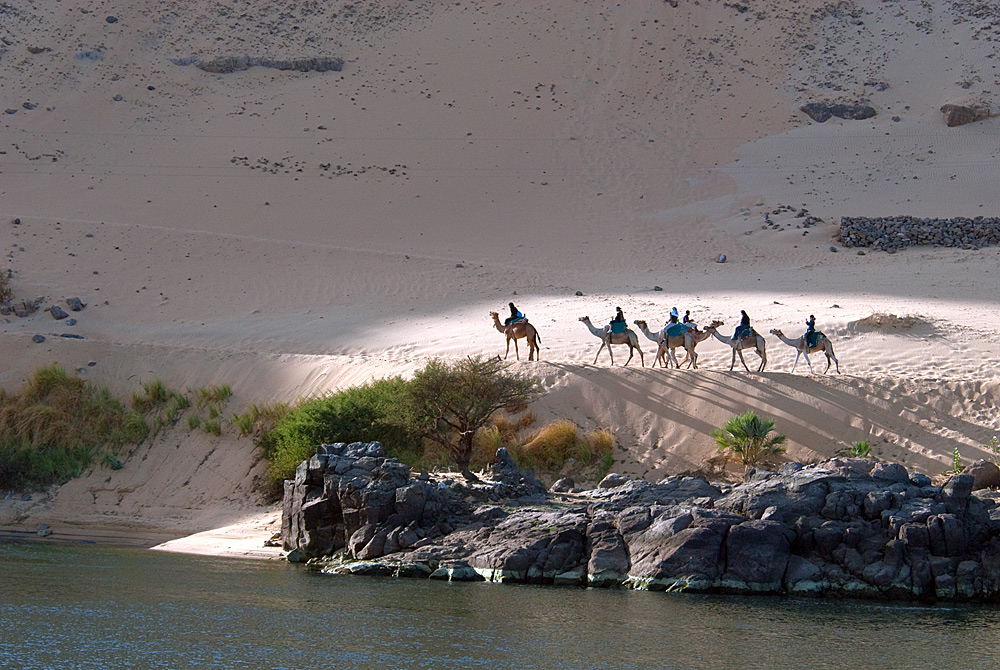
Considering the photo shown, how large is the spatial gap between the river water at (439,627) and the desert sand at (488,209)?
4.89 m

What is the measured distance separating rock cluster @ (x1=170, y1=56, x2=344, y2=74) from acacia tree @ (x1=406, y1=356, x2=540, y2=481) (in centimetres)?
3952

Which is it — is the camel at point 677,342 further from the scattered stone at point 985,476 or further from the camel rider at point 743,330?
the scattered stone at point 985,476

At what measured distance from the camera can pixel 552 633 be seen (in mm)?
16219

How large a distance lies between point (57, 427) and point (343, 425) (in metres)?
8.07

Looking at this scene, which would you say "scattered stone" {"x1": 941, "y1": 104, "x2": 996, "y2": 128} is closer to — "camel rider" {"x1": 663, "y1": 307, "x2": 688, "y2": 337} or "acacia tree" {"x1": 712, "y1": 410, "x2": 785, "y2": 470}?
"camel rider" {"x1": 663, "y1": 307, "x2": 688, "y2": 337}

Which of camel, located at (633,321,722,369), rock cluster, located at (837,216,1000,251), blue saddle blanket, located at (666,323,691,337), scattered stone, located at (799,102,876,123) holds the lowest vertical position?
camel, located at (633,321,722,369)

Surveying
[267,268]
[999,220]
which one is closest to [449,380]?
[267,268]

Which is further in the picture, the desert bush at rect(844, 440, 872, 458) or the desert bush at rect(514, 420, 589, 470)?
the desert bush at rect(514, 420, 589, 470)

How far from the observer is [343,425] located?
85.8 ft

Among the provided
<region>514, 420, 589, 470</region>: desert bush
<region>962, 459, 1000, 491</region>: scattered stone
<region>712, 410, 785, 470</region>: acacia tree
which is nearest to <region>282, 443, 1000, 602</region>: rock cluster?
<region>962, 459, 1000, 491</region>: scattered stone

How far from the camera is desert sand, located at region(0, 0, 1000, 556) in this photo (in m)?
27.9

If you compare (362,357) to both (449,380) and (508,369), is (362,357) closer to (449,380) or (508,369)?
(508,369)

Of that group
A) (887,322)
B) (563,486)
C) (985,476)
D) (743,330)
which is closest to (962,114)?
(887,322)

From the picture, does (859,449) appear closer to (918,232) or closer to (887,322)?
(887,322)
